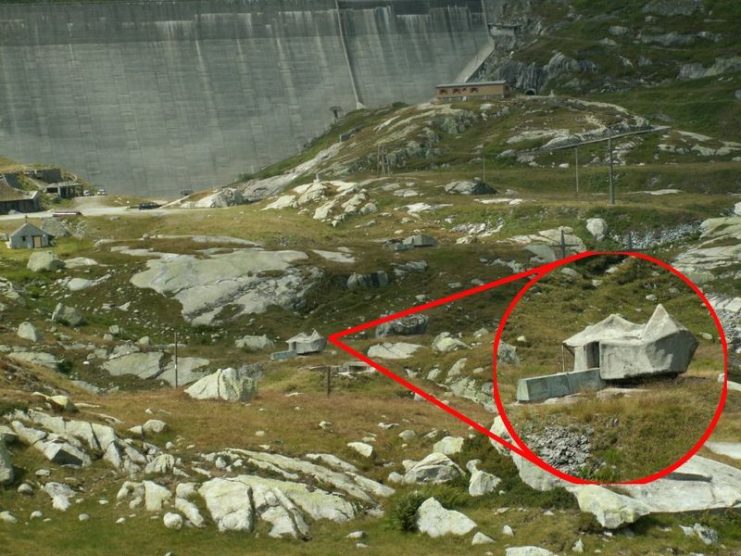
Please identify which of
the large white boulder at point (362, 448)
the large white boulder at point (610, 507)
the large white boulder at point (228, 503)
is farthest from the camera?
the large white boulder at point (362, 448)

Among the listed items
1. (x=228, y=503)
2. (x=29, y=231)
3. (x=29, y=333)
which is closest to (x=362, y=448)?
(x=228, y=503)

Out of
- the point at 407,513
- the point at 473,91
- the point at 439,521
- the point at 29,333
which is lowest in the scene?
the point at 473,91

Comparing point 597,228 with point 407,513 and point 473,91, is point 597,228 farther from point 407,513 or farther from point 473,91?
point 473,91

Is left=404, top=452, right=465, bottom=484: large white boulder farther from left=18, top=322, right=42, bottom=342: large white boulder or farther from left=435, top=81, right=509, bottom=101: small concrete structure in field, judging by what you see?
left=435, top=81, right=509, bottom=101: small concrete structure in field

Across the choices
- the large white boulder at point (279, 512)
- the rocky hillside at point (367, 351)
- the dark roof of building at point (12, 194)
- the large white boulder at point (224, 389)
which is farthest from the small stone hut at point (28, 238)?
the large white boulder at point (279, 512)

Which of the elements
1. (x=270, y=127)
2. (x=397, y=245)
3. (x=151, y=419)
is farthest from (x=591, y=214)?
(x=270, y=127)

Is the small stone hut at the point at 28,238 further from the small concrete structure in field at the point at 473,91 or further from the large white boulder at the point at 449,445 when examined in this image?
the small concrete structure in field at the point at 473,91
